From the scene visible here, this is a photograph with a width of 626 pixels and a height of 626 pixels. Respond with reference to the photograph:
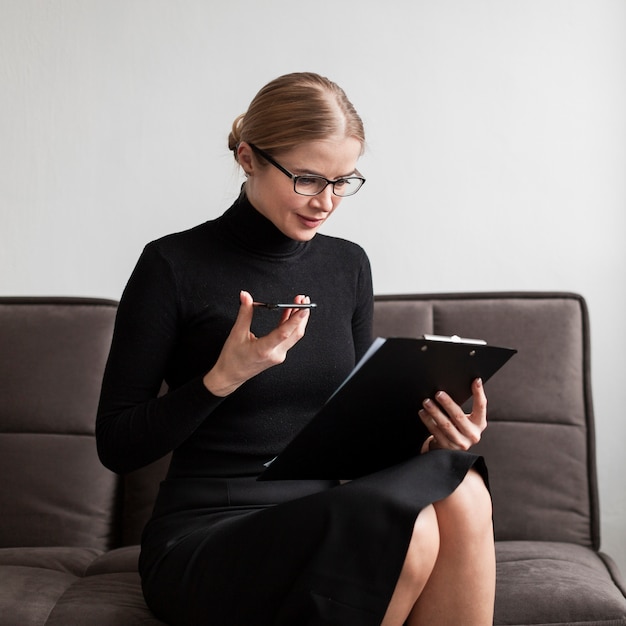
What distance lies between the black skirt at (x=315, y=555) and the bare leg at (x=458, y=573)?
0.03m

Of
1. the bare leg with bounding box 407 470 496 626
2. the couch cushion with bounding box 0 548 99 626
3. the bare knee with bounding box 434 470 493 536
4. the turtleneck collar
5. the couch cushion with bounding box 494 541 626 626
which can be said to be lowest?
the couch cushion with bounding box 0 548 99 626

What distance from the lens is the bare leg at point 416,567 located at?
1156 mm

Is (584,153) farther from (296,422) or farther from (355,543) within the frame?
(355,543)

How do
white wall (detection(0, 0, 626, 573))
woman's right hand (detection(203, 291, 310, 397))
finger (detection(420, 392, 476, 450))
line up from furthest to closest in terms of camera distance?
white wall (detection(0, 0, 626, 573)) < finger (detection(420, 392, 476, 450)) < woman's right hand (detection(203, 291, 310, 397))

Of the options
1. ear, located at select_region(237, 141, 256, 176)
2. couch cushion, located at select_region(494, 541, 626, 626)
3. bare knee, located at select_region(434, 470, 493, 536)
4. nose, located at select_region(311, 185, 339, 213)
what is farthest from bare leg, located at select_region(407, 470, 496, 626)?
ear, located at select_region(237, 141, 256, 176)

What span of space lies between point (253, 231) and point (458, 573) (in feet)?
2.27

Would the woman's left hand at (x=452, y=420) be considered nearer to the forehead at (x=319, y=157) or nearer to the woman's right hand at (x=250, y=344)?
the woman's right hand at (x=250, y=344)

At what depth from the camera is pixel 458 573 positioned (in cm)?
121

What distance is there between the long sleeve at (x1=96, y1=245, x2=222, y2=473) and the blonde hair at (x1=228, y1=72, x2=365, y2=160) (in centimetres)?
27

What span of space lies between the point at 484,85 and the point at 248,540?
4.95 ft

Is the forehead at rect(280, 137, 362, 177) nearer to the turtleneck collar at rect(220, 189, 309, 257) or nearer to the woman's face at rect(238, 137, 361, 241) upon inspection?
the woman's face at rect(238, 137, 361, 241)

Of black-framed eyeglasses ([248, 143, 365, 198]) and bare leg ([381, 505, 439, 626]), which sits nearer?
bare leg ([381, 505, 439, 626])

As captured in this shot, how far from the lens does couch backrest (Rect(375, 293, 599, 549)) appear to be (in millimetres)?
1911

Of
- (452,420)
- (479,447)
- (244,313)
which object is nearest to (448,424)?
(452,420)
